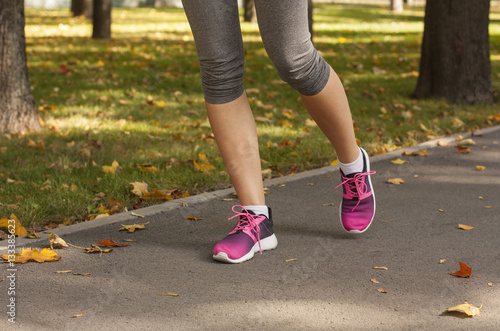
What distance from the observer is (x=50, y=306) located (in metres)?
2.09

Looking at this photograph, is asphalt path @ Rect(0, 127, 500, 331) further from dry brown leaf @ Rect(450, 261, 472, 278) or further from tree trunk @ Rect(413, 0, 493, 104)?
tree trunk @ Rect(413, 0, 493, 104)

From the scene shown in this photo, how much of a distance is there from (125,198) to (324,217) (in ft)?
3.55

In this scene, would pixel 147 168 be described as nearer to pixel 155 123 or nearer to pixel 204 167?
pixel 204 167

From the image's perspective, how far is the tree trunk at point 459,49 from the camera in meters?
6.30

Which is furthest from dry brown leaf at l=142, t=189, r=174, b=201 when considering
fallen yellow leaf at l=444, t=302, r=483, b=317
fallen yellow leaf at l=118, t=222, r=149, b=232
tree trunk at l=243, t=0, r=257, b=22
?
tree trunk at l=243, t=0, r=257, b=22

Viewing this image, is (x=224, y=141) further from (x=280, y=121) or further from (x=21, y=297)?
(x=280, y=121)

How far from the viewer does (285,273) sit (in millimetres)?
2361

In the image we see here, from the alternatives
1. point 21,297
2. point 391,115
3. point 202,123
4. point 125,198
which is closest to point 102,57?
point 202,123

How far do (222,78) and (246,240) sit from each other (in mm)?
647

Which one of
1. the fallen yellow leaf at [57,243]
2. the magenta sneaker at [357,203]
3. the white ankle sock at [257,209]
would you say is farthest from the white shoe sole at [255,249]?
the fallen yellow leaf at [57,243]

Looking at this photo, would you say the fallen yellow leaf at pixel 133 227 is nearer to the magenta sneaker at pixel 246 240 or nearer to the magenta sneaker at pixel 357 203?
the magenta sneaker at pixel 246 240

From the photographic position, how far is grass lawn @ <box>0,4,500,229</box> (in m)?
3.52

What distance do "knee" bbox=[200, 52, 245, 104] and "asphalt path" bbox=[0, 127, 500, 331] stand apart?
2.15 feet

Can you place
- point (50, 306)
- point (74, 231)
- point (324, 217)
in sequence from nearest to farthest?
point (50, 306) → point (74, 231) → point (324, 217)
